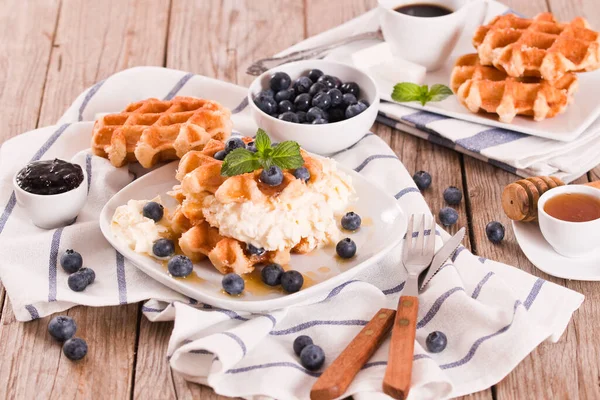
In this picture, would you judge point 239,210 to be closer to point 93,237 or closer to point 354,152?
point 93,237

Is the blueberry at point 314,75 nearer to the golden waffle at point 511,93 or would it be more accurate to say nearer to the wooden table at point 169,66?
the wooden table at point 169,66

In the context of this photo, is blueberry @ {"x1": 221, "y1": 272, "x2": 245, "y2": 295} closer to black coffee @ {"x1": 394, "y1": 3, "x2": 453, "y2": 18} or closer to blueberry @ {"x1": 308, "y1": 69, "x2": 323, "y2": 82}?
blueberry @ {"x1": 308, "y1": 69, "x2": 323, "y2": 82}

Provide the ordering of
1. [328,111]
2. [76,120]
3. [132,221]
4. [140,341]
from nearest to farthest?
1. [140,341]
2. [132,221]
3. [328,111]
4. [76,120]

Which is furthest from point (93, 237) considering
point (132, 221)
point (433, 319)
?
point (433, 319)

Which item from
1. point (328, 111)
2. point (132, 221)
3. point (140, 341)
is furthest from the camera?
point (328, 111)

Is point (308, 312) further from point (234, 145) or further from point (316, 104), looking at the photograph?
point (316, 104)

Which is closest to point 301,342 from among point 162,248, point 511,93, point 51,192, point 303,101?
point 162,248
